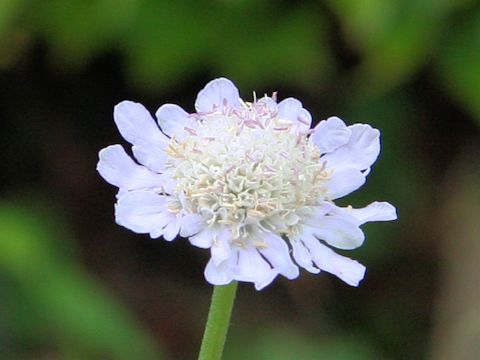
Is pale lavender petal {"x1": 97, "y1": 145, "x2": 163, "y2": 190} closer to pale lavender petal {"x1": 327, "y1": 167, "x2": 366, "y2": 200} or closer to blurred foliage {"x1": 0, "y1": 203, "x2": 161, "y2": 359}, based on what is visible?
pale lavender petal {"x1": 327, "y1": 167, "x2": 366, "y2": 200}

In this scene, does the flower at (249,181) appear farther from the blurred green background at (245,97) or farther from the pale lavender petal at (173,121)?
the blurred green background at (245,97)

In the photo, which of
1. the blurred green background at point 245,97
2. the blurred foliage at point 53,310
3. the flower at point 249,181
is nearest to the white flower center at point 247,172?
the flower at point 249,181

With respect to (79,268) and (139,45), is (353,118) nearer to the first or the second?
(139,45)

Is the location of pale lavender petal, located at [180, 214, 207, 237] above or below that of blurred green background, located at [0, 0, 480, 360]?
below

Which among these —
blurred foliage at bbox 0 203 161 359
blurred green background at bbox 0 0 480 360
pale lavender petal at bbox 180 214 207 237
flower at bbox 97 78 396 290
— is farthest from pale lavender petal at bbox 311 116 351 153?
blurred foliage at bbox 0 203 161 359

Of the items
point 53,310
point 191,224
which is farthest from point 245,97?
point 191,224

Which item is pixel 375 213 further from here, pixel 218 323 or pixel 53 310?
pixel 53 310

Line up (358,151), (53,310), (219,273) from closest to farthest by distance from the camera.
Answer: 1. (219,273)
2. (358,151)
3. (53,310)
